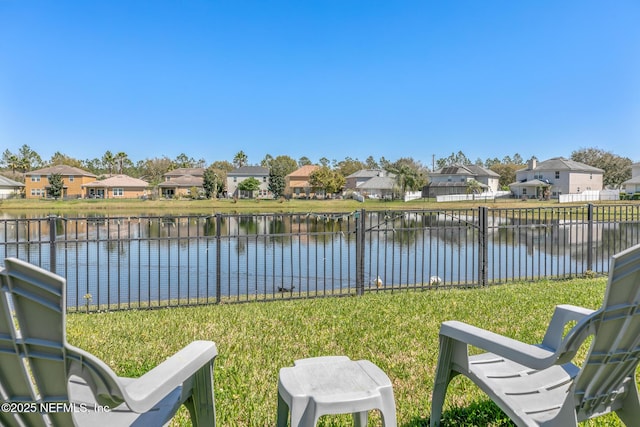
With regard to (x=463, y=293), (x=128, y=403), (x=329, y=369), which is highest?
(x=128, y=403)

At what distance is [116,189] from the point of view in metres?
64.1

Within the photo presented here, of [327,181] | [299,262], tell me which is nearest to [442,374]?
[299,262]

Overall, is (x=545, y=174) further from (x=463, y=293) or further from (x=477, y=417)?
(x=477, y=417)

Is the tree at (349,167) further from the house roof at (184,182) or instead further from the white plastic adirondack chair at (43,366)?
the white plastic adirondack chair at (43,366)

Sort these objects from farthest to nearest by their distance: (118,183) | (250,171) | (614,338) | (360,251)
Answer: (250,171)
(118,183)
(360,251)
(614,338)

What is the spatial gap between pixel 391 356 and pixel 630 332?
2.19 m

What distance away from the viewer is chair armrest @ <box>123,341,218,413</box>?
1497 millimetres

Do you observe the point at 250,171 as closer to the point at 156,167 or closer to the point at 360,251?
the point at 156,167

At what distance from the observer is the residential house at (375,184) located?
6938 centimetres

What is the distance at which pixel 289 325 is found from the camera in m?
4.76

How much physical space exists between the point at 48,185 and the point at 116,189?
10.5m

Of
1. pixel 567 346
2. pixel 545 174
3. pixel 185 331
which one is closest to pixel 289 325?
pixel 185 331

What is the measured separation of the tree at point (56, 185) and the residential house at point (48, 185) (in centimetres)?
190

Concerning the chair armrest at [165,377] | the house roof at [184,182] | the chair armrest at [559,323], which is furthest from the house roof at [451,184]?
the chair armrest at [165,377]
